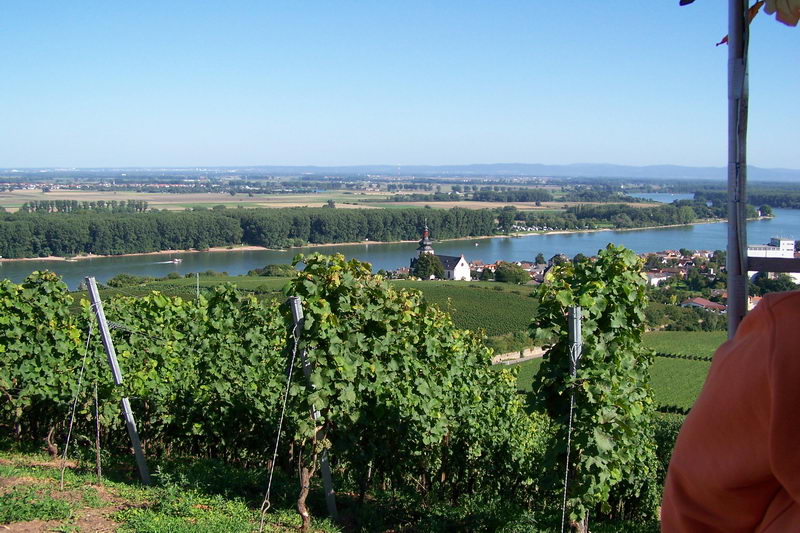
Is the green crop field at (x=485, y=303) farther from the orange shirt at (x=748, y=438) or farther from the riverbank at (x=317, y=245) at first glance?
the orange shirt at (x=748, y=438)

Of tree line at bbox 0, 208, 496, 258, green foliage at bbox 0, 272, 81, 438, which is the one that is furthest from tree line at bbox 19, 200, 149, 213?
green foliage at bbox 0, 272, 81, 438

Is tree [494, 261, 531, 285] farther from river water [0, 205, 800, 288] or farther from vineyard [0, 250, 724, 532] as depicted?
vineyard [0, 250, 724, 532]

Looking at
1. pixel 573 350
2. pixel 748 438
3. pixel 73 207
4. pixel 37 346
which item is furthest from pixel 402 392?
pixel 73 207

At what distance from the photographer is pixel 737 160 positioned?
1167mm

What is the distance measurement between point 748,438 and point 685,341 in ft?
117

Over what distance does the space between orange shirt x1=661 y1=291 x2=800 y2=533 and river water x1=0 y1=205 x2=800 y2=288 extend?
130ft

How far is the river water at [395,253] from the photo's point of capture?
1828 inches

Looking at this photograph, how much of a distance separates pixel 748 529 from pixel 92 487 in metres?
5.75

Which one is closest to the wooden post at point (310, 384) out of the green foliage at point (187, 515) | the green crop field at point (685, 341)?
the green foliage at point (187, 515)

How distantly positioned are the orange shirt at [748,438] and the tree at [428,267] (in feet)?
163

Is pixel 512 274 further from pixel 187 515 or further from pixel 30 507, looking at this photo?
pixel 30 507

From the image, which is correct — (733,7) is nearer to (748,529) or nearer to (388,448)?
(748,529)

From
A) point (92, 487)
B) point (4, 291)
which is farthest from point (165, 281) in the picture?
point (92, 487)

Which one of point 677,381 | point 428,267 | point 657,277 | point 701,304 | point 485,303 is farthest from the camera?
point 428,267
